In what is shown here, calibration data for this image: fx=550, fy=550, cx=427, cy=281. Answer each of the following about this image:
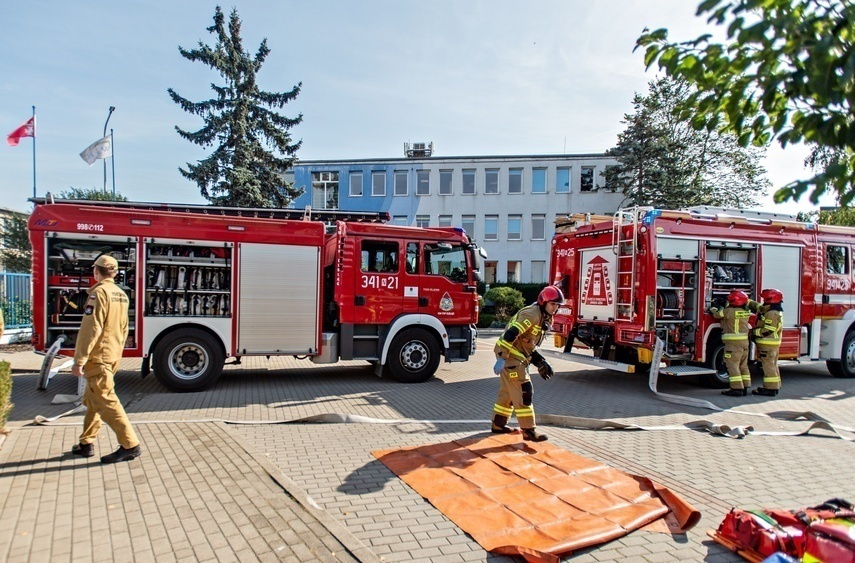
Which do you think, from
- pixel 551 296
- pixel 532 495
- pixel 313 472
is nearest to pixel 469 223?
pixel 551 296

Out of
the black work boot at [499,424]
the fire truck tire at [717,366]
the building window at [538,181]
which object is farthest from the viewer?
the building window at [538,181]

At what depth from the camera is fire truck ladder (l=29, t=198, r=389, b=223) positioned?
8578 mm

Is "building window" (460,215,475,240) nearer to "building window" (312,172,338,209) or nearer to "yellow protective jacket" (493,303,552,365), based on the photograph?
"building window" (312,172,338,209)

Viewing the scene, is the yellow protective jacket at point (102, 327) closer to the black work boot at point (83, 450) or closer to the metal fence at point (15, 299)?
the black work boot at point (83, 450)

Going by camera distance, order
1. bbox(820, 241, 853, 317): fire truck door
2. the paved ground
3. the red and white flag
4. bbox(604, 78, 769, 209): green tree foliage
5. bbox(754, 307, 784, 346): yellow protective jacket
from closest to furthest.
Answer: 1. the paved ground
2. bbox(754, 307, 784, 346): yellow protective jacket
3. bbox(820, 241, 853, 317): fire truck door
4. the red and white flag
5. bbox(604, 78, 769, 209): green tree foliage

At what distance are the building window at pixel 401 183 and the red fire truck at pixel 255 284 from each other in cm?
2578

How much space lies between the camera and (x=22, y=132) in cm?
1898

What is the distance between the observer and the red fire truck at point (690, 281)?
917 cm

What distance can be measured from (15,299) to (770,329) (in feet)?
58.7

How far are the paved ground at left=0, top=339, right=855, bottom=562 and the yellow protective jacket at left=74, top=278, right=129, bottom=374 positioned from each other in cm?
96

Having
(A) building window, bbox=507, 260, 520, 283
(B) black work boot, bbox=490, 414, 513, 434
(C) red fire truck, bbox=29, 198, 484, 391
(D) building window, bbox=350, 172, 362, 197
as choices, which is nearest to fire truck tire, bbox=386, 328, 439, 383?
(C) red fire truck, bbox=29, 198, 484, 391

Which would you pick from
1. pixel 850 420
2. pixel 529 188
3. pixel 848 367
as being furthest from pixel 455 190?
pixel 850 420

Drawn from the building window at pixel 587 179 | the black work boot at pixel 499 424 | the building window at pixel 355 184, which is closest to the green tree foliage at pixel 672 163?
the building window at pixel 587 179

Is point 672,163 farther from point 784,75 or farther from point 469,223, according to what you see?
point 784,75
